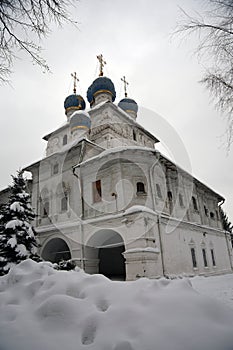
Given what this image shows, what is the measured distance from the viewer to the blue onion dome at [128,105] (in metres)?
24.6

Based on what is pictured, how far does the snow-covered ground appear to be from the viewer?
89.5 inches

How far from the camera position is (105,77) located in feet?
78.2

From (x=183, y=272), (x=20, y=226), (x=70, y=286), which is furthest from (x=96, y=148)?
(x=70, y=286)

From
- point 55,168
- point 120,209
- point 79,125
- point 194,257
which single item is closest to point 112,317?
point 120,209

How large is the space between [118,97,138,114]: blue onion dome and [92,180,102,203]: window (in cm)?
1218

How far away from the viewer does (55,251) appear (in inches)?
659

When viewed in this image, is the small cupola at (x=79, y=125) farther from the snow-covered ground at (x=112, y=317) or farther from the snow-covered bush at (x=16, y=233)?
the snow-covered ground at (x=112, y=317)

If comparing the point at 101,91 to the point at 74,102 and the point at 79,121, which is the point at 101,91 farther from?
the point at 79,121

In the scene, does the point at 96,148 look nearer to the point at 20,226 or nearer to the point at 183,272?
the point at 20,226

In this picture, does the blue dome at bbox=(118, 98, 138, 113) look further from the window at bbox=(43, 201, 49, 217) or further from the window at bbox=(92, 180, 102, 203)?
the window at bbox=(43, 201, 49, 217)

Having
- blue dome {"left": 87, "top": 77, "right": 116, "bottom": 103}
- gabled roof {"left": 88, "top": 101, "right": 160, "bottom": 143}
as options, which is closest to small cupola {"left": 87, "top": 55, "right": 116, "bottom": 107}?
blue dome {"left": 87, "top": 77, "right": 116, "bottom": 103}

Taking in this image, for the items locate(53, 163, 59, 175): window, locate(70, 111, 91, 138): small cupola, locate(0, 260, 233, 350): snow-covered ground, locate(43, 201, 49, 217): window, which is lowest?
locate(0, 260, 233, 350): snow-covered ground

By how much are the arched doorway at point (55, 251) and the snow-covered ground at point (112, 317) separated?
12.8 metres

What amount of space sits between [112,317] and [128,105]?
77.4ft
